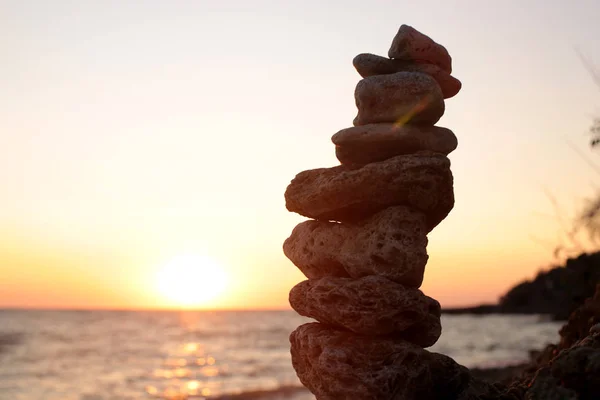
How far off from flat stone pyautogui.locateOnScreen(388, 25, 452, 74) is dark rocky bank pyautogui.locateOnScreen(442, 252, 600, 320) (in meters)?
8.06

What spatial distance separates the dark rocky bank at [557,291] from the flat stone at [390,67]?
7.88 metres

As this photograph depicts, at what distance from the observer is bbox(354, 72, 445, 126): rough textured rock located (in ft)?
33.6

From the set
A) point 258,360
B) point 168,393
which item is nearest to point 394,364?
point 168,393

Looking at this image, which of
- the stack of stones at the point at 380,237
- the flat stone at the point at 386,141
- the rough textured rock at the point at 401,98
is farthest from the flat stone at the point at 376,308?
the rough textured rock at the point at 401,98

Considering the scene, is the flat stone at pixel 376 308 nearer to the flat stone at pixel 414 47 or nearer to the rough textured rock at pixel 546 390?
the rough textured rock at pixel 546 390

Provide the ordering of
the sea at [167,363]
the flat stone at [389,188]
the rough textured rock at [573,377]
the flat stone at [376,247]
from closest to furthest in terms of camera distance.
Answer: the rough textured rock at [573,377] < the flat stone at [376,247] < the flat stone at [389,188] < the sea at [167,363]

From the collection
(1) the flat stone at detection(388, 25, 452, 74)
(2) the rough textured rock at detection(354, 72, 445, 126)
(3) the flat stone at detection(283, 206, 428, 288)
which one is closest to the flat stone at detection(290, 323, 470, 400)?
(3) the flat stone at detection(283, 206, 428, 288)

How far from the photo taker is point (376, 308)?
9359 mm

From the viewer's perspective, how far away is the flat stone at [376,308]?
9.39m

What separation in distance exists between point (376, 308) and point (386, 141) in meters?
2.53

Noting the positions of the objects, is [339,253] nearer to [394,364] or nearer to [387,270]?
[387,270]

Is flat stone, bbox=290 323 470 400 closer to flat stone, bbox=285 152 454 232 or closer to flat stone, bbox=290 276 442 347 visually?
flat stone, bbox=290 276 442 347

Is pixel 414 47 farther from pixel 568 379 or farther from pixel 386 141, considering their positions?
pixel 568 379

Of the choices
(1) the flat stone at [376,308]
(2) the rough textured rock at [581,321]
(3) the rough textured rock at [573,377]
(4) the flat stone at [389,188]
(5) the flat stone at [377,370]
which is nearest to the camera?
(3) the rough textured rock at [573,377]
